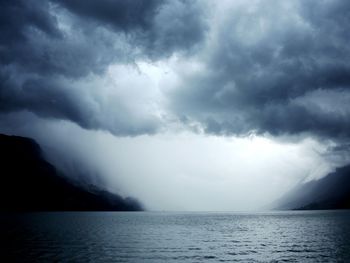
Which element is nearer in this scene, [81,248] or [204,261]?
[204,261]

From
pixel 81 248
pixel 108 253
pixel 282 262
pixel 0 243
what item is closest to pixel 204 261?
pixel 282 262

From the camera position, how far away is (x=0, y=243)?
205ft

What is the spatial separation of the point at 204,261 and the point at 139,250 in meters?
15.2

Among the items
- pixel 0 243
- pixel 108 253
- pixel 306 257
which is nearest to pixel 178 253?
pixel 108 253

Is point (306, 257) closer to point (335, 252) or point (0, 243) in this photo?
point (335, 252)

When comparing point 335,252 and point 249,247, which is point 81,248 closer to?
point 249,247

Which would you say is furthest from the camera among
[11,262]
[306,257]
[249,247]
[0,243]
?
[249,247]

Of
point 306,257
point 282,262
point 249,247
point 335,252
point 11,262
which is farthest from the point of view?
point 249,247

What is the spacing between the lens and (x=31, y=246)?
197 feet

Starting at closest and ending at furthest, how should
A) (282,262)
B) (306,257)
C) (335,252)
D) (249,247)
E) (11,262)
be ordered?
(11,262), (282,262), (306,257), (335,252), (249,247)

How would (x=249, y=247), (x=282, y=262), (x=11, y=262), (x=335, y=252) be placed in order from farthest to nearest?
(x=249, y=247)
(x=335, y=252)
(x=282, y=262)
(x=11, y=262)

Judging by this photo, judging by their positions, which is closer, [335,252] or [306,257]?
[306,257]

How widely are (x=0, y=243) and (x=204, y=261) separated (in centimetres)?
4106

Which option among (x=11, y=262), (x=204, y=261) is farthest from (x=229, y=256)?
(x=11, y=262)
